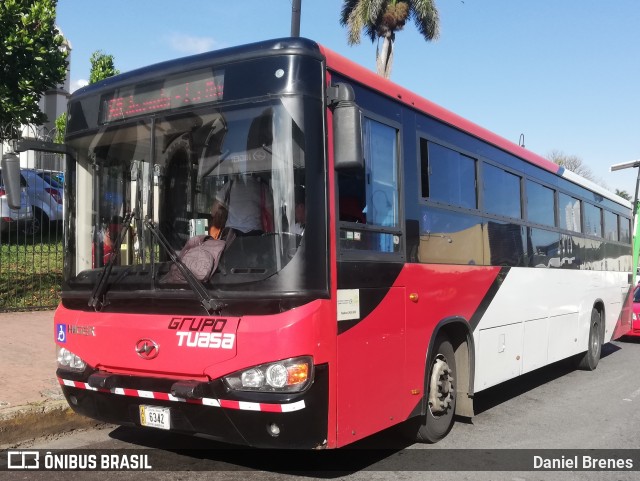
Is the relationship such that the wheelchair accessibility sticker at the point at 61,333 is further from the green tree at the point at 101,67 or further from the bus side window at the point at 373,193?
the green tree at the point at 101,67

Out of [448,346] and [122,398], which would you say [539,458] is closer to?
[448,346]

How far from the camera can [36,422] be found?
5.99 m

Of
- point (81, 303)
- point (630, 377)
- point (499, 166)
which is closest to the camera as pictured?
point (81, 303)

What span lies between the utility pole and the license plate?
722cm

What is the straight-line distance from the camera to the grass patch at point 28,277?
38.8 feet

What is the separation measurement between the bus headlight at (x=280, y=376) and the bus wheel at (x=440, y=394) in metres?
1.88

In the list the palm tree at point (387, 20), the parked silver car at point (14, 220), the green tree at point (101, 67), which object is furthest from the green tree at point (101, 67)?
the parked silver car at point (14, 220)

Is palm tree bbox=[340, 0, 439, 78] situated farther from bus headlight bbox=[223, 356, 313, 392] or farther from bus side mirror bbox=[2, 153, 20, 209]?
bus headlight bbox=[223, 356, 313, 392]

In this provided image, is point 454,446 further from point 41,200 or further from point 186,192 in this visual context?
point 41,200

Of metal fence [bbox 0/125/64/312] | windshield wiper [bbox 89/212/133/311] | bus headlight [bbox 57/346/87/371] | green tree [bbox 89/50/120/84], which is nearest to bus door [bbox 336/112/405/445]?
windshield wiper [bbox 89/212/133/311]

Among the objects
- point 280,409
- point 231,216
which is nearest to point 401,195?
point 231,216

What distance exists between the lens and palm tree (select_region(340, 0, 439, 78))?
26281mm

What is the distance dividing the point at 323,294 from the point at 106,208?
2.04 m

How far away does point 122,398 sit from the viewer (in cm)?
459
